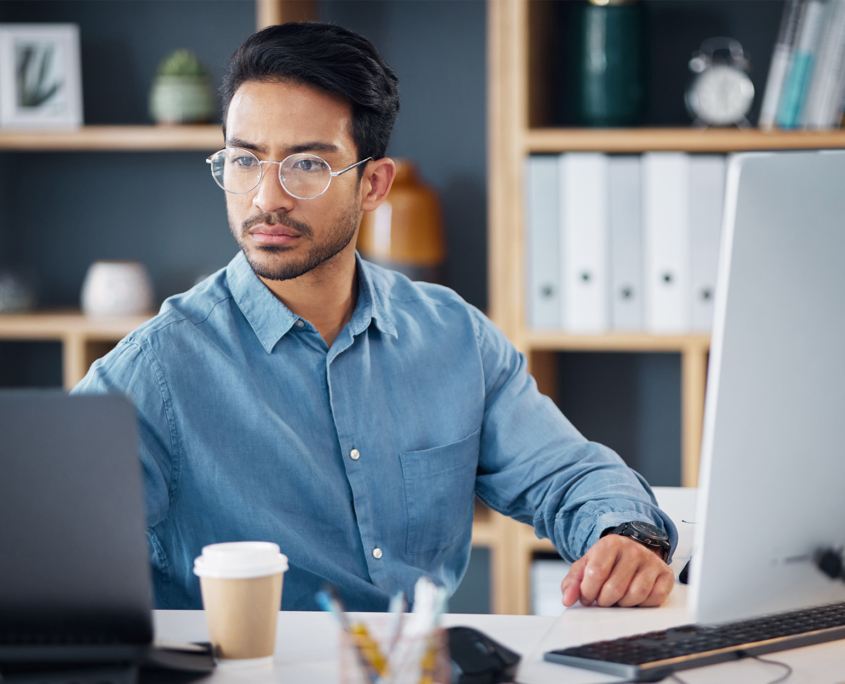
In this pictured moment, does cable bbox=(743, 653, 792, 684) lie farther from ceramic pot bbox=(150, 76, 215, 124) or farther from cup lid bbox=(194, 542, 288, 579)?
ceramic pot bbox=(150, 76, 215, 124)

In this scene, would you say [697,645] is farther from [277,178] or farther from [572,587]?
[277,178]

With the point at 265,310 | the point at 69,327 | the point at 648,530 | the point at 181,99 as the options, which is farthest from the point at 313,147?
the point at 69,327

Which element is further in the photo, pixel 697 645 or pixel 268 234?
pixel 268 234

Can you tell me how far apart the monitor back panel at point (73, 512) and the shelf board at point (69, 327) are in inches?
63.0

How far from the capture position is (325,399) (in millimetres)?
1365

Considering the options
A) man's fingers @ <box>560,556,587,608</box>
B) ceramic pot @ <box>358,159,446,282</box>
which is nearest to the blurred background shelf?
ceramic pot @ <box>358,159,446,282</box>

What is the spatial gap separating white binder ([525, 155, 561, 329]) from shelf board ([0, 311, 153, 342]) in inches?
37.1

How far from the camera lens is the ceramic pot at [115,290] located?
7.90ft

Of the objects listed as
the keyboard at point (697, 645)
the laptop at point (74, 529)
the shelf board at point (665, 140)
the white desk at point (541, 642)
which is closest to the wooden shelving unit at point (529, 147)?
the shelf board at point (665, 140)

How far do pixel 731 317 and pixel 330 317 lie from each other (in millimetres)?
842

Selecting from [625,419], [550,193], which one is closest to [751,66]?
[550,193]

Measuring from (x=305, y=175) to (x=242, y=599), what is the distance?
689mm

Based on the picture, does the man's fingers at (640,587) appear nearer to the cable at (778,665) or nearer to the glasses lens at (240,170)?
the cable at (778,665)

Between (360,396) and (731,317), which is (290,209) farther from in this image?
(731,317)
